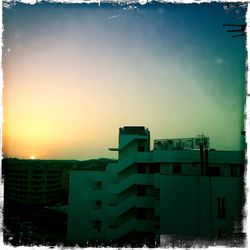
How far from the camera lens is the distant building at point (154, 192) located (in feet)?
35.7

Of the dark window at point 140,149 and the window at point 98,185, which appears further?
the window at point 98,185

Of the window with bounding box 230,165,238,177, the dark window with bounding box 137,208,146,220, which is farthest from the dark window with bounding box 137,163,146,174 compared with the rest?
the window with bounding box 230,165,238,177

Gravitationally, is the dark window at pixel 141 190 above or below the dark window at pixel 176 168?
below

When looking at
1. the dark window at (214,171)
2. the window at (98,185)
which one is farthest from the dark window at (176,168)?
the window at (98,185)

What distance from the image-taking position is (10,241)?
167cm

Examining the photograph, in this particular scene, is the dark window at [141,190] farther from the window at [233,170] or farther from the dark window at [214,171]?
the window at [233,170]

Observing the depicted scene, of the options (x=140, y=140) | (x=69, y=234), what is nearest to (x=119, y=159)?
(x=140, y=140)

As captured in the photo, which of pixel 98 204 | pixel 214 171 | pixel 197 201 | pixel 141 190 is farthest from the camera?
pixel 98 204

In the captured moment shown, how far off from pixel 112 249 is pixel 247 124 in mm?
1149

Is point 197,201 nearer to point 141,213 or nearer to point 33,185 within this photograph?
point 141,213

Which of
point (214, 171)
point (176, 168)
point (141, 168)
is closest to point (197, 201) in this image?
point (214, 171)

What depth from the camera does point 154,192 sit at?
1495 centimetres

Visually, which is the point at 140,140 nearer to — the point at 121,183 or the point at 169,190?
the point at 121,183

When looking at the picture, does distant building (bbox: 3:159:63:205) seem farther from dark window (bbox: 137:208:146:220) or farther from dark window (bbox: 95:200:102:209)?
dark window (bbox: 137:208:146:220)
